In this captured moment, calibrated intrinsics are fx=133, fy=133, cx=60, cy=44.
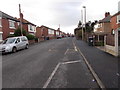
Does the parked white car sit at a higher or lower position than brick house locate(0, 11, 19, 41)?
lower

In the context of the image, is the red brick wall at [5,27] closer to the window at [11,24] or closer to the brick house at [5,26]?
the brick house at [5,26]

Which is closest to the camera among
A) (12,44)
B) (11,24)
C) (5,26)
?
(12,44)

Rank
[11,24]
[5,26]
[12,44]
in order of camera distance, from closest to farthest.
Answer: [12,44], [5,26], [11,24]

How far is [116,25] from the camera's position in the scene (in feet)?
95.9

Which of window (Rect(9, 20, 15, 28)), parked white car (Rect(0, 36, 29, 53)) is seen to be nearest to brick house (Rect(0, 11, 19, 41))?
window (Rect(9, 20, 15, 28))

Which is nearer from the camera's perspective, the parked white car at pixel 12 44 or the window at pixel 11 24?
the parked white car at pixel 12 44

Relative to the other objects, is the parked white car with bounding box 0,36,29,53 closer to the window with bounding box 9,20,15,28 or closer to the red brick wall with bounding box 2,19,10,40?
the red brick wall with bounding box 2,19,10,40

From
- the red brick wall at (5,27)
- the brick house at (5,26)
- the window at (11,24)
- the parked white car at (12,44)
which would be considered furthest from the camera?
the window at (11,24)

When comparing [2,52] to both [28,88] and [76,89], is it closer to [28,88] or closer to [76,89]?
[28,88]

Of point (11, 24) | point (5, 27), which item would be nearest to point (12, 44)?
point (5, 27)

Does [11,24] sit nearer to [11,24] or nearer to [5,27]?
[11,24]

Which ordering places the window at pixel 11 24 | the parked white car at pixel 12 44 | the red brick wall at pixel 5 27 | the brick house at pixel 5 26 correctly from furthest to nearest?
the window at pixel 11 24 < the red brick wall at pixel 5 27 < the brick house at pixel 5 26 < the parked white car at pixel 12 44

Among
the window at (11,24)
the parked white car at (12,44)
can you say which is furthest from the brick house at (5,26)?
the parked white car at (12,44)

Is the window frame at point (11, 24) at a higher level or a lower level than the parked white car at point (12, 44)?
higher
